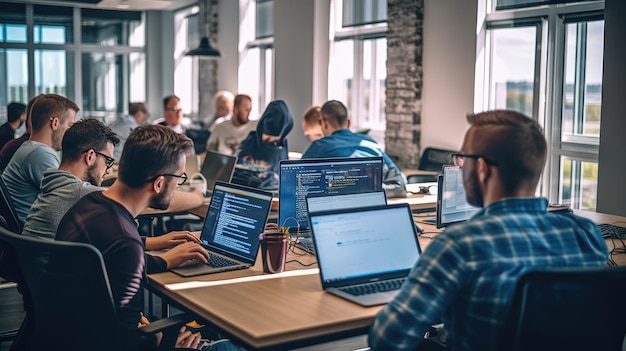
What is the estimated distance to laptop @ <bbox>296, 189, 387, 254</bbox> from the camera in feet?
10.3

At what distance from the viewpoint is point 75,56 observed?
43.6 feet

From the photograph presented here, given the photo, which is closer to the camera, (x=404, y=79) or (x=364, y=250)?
(x=364, y=250)

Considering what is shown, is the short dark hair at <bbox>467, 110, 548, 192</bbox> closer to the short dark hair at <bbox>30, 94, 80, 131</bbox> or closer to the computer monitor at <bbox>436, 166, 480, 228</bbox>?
the computer monitor at <bbox>436, 166, 480, 228</bbox>

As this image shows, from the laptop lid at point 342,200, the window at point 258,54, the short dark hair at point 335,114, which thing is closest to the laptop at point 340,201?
the laptop lid at point 342,200

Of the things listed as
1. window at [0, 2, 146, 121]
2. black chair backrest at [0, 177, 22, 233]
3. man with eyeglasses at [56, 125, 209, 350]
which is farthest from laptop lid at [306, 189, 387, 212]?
window at [0, 2, 146, 121]

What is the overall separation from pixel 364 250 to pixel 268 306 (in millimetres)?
431

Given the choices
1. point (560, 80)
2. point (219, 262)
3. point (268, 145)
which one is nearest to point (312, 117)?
point (268, 145)

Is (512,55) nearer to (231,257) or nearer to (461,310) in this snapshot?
(231,257)

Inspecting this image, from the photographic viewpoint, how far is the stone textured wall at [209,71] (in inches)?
458

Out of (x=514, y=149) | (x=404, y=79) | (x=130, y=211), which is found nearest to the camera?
(x=514, y=149)

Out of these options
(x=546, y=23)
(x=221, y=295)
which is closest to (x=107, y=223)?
(x=221, y=295)

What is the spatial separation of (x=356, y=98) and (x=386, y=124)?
116 centimetres

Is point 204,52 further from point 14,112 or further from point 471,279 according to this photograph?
point 471,279

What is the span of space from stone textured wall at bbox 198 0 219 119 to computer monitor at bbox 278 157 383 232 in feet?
27.0
